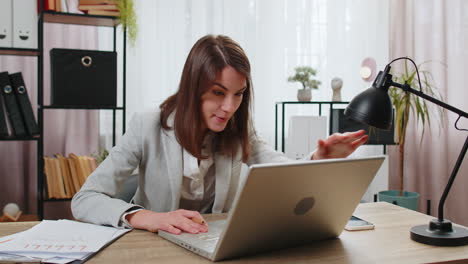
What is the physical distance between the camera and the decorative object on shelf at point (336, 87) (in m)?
3.16

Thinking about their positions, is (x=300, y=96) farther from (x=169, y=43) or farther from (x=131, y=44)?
(x=131, y=44)

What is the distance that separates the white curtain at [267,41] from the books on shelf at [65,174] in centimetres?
57

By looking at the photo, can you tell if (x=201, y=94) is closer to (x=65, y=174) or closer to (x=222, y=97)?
(x=222, y=97)

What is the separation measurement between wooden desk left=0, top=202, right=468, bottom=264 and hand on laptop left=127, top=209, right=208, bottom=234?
0.02 m

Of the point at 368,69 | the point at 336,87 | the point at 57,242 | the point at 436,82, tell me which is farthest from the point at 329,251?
the point at 436,82

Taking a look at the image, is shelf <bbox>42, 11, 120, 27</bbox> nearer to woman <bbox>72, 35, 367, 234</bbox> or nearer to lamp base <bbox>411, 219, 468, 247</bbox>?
woman <bbox>72, 35, 367, 234</bbox>

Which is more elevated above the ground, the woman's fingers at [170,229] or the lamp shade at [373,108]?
the lamp shade at [373,108]

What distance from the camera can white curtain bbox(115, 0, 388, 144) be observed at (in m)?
3.04

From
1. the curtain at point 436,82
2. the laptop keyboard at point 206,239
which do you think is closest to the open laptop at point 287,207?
the laptop keyboard at point 206,239

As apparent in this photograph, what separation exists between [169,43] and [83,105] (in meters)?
0.82

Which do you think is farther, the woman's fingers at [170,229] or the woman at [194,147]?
the woman at [194,147]

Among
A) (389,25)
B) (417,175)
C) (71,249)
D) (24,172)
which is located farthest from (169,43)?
(71,249)

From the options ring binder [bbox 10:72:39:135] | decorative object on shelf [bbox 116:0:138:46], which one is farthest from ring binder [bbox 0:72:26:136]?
decorative object on shelf [bbox 116:0:138:46]

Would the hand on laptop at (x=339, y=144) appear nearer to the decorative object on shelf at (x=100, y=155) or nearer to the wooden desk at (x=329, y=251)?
the wooden desk at (x=329, y=251)
